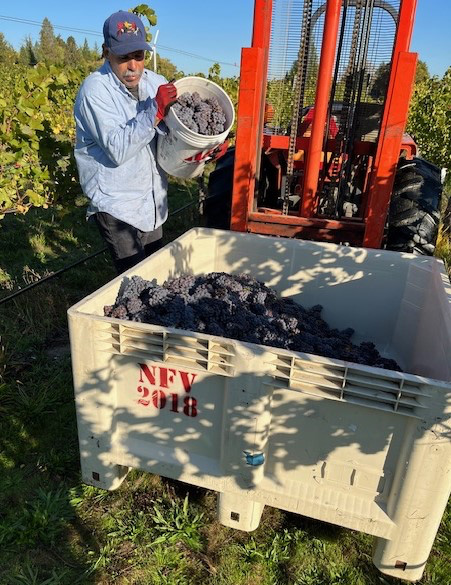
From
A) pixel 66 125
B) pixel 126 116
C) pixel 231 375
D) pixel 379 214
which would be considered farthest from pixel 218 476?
pixel 66 125

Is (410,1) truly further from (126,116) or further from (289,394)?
(289,394)

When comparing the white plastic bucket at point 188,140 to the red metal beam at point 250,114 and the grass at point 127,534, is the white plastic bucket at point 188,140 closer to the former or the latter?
the red metal beam at point 250,114

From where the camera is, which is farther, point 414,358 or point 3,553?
point 414,358

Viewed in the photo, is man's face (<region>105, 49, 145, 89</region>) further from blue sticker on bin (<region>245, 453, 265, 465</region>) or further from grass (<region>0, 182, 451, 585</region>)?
blue sticker on bin (<region>245, 453, 265, 465</region>)

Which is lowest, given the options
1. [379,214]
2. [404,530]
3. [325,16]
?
[404,530]

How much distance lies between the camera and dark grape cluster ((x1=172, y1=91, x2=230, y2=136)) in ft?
8.89

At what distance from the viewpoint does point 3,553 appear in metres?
2.03

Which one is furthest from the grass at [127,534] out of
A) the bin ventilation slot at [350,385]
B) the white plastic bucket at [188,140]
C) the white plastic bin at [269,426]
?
the white plastic bucket at [188,140]

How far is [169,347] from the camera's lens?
167cm

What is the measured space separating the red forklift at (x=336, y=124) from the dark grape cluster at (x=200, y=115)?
1.58 ft

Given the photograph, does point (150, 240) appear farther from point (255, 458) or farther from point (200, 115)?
point (255, 458)

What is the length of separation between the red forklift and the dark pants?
857 millimetres

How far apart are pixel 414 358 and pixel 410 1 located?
2.08 meters

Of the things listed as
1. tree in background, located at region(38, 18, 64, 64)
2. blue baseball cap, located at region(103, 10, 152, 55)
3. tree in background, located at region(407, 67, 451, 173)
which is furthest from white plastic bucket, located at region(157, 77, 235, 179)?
tree in background, located at region(38, 18, 64, 64)
